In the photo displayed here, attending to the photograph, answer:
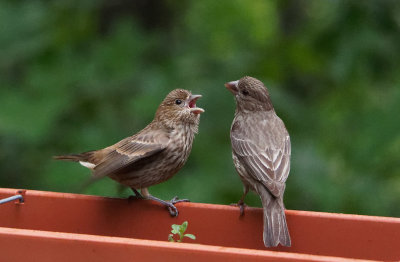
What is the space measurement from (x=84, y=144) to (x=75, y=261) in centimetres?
287

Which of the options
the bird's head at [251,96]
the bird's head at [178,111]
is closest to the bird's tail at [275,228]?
the bird's head at [178,111]

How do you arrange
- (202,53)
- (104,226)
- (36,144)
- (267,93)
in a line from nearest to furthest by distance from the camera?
(104,226) < (267,93) < (36,144) < (202,53)

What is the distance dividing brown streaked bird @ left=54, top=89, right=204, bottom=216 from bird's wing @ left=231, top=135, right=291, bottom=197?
1.12 ft

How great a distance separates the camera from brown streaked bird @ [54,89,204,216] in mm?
4996

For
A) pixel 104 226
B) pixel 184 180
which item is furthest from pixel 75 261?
pixel 184 180

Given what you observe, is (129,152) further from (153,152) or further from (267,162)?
(267,162)

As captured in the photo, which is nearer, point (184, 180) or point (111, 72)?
point (184, 180)

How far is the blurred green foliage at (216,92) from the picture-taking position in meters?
5.98

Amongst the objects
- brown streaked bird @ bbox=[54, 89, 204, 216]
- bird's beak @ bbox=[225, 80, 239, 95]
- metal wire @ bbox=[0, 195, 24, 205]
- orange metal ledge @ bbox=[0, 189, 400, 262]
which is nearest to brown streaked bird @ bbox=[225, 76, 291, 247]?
bird's beak @ bbox=[225, 80, 239, 95]

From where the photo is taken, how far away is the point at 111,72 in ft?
22.8

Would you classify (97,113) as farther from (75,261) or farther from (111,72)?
(75,261)

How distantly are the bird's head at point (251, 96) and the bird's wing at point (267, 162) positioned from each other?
411 millimetres

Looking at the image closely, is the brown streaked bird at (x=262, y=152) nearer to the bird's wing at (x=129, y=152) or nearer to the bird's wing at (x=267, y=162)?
the bird's wing at (x=267, y=162)

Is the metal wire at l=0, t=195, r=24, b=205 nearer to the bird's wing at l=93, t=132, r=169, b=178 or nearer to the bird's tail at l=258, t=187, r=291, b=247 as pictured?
the bird's wing at l=93, t=132, r=169, b=178
